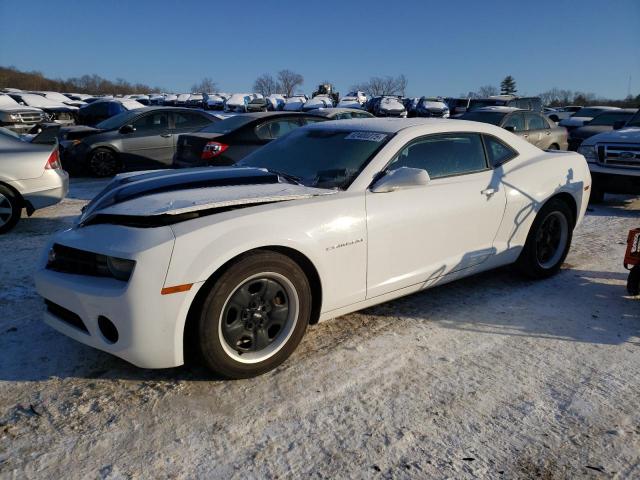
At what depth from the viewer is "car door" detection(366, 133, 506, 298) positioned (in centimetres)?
331

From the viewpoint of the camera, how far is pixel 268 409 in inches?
103

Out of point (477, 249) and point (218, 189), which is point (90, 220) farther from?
point (477, 249)

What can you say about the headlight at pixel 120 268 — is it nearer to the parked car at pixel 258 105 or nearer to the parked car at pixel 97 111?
the parked car at pixel 97 111

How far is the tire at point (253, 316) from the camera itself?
266 cm

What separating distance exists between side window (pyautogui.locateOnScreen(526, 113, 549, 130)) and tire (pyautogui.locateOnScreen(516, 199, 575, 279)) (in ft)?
24.4

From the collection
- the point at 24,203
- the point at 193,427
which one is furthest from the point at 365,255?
the point at 24,203

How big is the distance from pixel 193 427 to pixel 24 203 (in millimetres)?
4820

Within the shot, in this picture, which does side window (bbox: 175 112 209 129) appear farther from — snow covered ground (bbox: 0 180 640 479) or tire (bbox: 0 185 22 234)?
snow covered ground (bbox: 0 180 640 479)

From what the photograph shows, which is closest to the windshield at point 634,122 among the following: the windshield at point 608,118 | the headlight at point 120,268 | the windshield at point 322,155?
the windshield at point 608,118

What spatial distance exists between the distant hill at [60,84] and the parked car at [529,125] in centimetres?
6649

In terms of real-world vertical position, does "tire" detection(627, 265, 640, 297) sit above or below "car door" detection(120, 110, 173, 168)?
below

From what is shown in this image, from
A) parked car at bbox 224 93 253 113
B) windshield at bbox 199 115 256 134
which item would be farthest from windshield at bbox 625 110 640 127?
parked car at bbox 224 93 253 113

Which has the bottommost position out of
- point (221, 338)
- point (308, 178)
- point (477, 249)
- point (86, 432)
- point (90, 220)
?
point (86, 432)

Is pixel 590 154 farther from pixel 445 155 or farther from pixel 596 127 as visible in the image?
pixel 596 127
